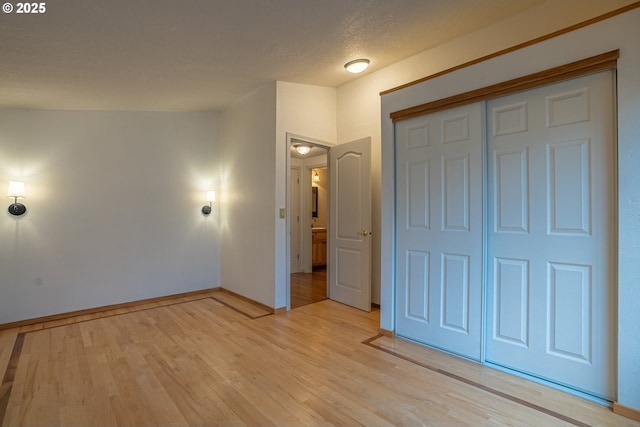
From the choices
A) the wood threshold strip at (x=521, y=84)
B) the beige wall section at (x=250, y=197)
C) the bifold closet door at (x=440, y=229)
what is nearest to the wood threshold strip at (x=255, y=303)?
the beige wall section at (x=250, y=197)

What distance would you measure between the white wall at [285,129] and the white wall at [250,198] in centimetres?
6

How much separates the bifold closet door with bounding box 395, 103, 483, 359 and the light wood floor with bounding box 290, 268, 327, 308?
1648mm

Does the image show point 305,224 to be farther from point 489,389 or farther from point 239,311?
point 489,389

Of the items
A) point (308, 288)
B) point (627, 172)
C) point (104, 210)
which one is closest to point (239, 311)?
point (308, 288)

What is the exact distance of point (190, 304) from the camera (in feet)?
13.8

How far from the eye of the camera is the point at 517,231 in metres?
2.34

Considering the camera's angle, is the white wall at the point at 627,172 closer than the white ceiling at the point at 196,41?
Yes

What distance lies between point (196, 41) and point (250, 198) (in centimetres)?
205

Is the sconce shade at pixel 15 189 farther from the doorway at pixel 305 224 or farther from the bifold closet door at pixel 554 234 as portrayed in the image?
the bifold closet door at pixel 554 234

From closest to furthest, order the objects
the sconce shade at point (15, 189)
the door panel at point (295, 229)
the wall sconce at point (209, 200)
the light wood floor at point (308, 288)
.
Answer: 1. the sconce shade at point (15, 189)
2. the light wood floor at point (308, 288)
3. the wall sconce at point (209, 200)
4. the door panel at point (295, 229)

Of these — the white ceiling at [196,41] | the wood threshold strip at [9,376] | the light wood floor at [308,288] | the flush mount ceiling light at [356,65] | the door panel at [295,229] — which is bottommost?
the wood threshold strip at [9,376]

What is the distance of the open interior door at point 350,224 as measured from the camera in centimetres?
387

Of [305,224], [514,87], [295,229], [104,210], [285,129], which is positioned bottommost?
[295,229]

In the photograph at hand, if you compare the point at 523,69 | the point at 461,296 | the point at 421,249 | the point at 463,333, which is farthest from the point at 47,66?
the point at 463,333
